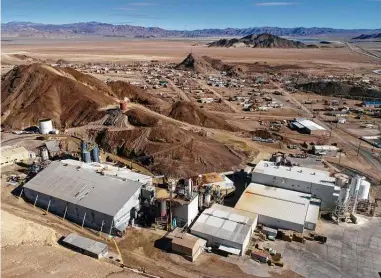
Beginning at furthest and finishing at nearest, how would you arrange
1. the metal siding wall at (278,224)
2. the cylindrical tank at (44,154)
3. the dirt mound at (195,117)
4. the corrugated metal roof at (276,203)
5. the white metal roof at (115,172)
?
1. the dirt mound at (195,117)
2. the cylindrical tank at (44,154)
3. the white metal roof at (115,172)
4. the corrugated metal roof at (276,203)
5. the metal siding wall at (278,224)

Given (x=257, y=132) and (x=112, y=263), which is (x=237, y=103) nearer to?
(x=257, y=132)

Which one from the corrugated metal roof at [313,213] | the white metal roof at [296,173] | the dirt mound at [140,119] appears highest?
the dirt mound at [140,119]

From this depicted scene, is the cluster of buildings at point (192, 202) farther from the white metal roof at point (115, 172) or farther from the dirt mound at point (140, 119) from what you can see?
the dirt mound at point (140, 119)

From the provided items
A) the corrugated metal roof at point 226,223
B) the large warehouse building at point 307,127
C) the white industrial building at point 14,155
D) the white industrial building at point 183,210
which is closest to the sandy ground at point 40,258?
the white industrial building at point 183,210

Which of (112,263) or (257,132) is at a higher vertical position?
(257,132)

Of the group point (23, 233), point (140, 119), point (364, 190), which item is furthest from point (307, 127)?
point (23, 233)

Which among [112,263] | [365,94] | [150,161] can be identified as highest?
[365,94]

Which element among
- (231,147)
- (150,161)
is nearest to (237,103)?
(231,147)

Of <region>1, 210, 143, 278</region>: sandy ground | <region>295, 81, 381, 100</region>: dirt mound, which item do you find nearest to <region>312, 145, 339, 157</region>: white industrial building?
<region>1, 210, 143, 278</region>: sandy ground
